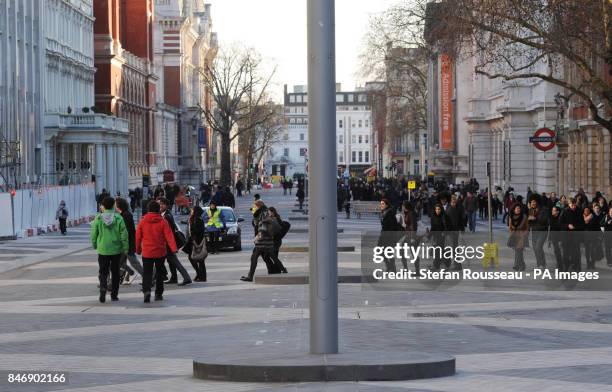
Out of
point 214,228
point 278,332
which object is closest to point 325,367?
point 278,332

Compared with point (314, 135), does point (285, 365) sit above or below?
below

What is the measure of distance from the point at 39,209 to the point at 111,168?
111ft

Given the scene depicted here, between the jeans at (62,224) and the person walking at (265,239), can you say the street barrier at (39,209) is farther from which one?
the person walking at (265,239)

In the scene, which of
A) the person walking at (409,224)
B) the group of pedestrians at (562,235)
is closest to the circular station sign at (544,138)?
the group of pedestrians at (562,235)

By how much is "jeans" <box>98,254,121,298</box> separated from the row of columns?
194ft

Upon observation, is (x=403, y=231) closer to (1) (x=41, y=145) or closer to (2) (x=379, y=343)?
(2) (x=379, y=343)

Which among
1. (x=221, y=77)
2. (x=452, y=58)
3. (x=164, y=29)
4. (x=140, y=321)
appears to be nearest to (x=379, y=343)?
(x=140, y=321)

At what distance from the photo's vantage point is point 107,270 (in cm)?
2319

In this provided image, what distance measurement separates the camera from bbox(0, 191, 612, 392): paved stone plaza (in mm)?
13891

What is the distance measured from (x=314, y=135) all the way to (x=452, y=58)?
26415mm

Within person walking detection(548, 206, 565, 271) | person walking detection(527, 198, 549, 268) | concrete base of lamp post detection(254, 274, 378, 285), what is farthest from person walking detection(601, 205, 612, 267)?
concrete base of lamp post detection(254, 274, 378, 285)

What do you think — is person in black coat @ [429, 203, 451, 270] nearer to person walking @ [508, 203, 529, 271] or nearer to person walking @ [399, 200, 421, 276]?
Answer: person walking @ [399, 200, 421, 276]

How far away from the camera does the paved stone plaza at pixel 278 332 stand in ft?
45.6

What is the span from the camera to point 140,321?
20031mm
